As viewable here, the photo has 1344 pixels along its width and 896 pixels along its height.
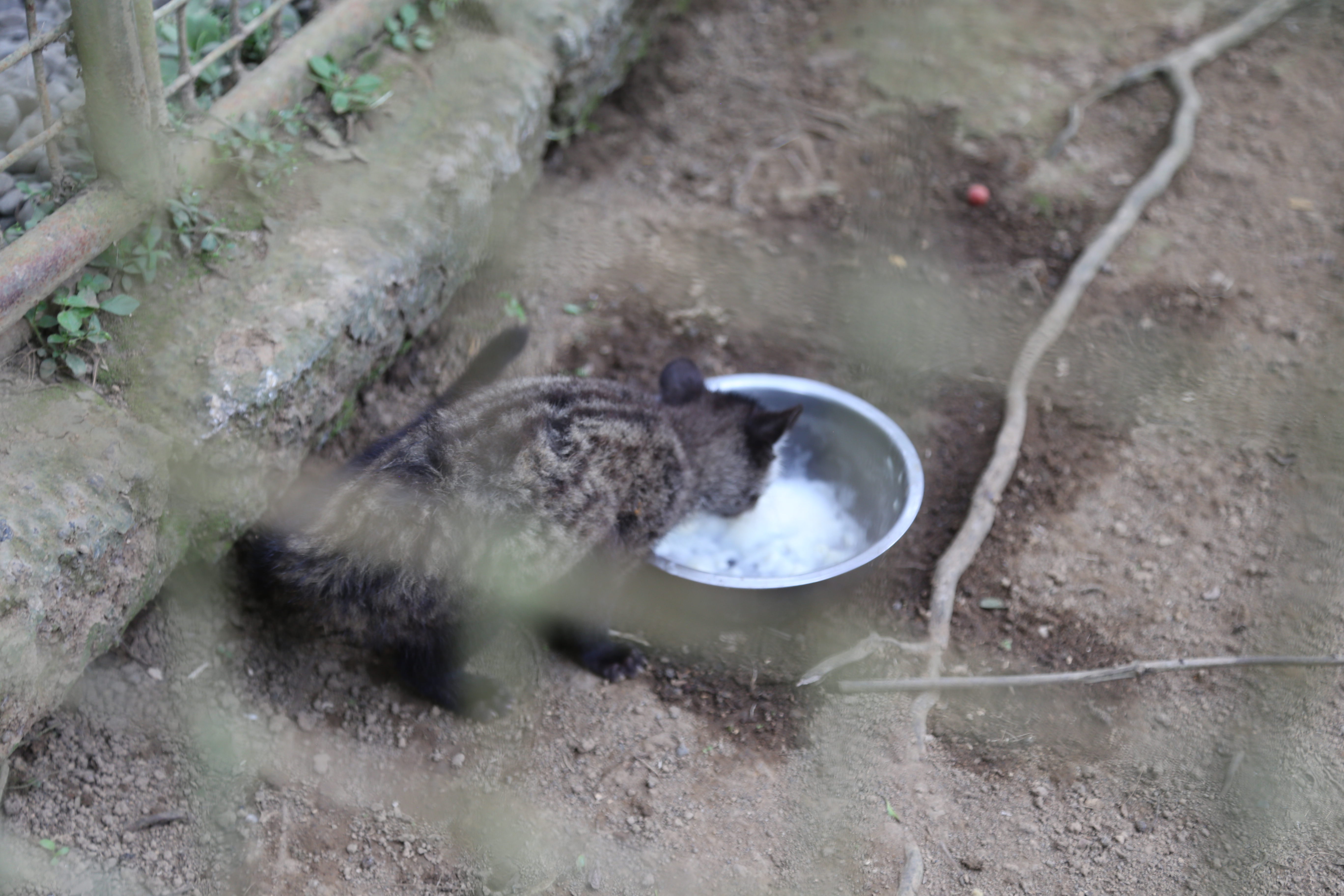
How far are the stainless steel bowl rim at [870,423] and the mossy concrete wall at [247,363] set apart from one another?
1.34 meters

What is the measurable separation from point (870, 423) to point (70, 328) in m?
2.88

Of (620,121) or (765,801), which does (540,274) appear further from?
(765,801)

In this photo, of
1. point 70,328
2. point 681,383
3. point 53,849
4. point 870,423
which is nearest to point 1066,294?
point 870,423

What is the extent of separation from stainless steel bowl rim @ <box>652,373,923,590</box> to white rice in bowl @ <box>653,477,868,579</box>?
234mm

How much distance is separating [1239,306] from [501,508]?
4.03 m

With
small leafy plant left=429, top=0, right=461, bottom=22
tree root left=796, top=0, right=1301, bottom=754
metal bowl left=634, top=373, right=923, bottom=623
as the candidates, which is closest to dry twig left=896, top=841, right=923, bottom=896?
tree root left=796, top=0, right=1301, bottom=754

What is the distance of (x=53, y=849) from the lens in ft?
9.23

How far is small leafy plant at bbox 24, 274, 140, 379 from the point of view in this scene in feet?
9.82

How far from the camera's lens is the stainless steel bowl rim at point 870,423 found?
139 inches

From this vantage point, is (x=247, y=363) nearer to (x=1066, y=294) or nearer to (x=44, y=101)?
(x=44, y=101)

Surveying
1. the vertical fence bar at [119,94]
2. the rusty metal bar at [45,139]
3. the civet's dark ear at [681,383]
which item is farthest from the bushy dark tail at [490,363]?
the rusty metal bar at [45,139]

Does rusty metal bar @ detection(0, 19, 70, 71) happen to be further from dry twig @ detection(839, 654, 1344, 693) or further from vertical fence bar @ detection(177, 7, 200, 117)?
dry twig @ detection(839, 654, 1344, 693)

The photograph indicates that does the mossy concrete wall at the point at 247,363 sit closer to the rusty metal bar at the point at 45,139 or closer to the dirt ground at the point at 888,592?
the dirt ground at the point at 888,592

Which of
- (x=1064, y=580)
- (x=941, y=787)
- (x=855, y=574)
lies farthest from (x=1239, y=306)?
(x=941, y=787)
